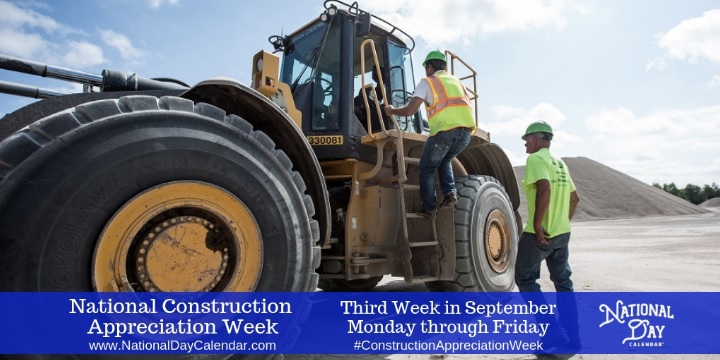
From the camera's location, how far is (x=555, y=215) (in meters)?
3.45

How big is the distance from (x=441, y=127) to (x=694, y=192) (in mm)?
80127

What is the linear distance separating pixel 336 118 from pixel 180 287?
7.76ft

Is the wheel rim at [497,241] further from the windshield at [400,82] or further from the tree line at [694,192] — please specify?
the tree line at [694,192]

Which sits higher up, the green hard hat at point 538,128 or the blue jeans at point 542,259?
the green hard hat at point 538,128

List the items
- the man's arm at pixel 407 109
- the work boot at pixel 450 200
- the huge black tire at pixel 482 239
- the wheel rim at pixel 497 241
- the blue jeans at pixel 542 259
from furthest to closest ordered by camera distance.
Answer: the wheel rim at pixel 497 241 < the huge black tire at pixel 482 239 < the work boot at pixel 450 200 < the man's arm at pixel 407 109 < the blue jeans at pixel 542 259

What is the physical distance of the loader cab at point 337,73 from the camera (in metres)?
3.96

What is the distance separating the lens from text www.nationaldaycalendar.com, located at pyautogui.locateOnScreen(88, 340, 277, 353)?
1.79 meters

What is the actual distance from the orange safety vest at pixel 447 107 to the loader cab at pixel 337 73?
51 cm

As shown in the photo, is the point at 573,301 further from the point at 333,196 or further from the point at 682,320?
the point at 333,196

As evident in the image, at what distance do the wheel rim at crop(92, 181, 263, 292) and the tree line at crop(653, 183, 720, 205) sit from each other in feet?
250

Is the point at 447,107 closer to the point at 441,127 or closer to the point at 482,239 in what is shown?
the point at 441,127

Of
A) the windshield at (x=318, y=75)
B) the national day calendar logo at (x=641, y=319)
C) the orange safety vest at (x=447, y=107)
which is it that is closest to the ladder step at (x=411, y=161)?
the orange safety vest at (x=447, y=107)

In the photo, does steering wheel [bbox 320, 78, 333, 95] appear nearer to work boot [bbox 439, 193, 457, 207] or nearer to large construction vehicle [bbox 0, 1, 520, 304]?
large construction vehicle [bbox 0, 1, 520, 304]

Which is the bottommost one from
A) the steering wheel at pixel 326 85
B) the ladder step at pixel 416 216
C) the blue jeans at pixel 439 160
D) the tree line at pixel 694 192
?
the ladder step at pixel 416 216
